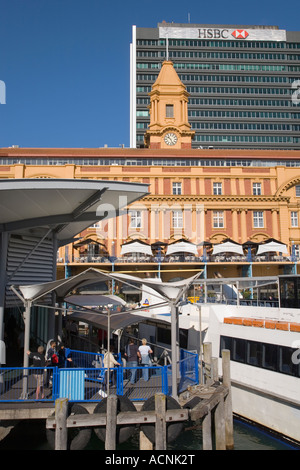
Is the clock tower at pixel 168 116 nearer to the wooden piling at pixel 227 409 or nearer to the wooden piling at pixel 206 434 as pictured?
the wooden piling at pixel 227 409

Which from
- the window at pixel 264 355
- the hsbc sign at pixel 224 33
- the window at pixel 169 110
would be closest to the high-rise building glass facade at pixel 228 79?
the hsbc sign at pixel 224 33

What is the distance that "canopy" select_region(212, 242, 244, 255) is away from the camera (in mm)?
44969

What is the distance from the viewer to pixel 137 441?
13.3 meters

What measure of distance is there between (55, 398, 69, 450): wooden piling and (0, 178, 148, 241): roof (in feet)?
16.6

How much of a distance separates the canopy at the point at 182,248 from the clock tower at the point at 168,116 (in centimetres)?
1719

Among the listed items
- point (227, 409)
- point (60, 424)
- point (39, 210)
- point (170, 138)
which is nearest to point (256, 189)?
point (170, 138)

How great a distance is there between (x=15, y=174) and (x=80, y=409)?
136ft

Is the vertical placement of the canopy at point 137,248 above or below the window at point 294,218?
below

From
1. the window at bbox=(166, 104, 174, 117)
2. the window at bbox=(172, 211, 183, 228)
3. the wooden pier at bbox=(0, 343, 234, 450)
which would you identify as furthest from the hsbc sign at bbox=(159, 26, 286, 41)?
the wooden pier at bbox=(0, 343, 234, 450)

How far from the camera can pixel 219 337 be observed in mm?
16953

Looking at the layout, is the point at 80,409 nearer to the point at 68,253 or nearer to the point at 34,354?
the point at 34,354

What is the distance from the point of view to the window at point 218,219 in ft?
161

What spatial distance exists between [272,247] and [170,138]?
2136 cm

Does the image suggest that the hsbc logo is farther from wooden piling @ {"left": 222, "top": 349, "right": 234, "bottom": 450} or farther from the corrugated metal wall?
wooden piling @ {"left": 222, "top": 349, "right": 234, "bottom": 450}
